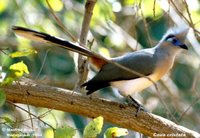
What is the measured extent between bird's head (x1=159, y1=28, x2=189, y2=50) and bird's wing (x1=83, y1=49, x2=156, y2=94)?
237 millimetres

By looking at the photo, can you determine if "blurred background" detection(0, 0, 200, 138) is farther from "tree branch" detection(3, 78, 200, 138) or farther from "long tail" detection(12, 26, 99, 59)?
"tree branch" detection(3, 78, 200, 138)

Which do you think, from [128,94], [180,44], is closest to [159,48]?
[180,44]

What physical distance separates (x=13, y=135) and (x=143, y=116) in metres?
0.91

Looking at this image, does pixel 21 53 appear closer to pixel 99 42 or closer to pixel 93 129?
pixel 93 129

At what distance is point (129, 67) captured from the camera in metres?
4.48

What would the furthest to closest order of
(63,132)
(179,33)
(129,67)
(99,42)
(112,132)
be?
(99,42), (179,33), (129,67), (112,132), (63,132)

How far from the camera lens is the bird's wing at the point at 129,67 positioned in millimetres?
4371

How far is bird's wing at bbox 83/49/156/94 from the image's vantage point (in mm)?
Result: 4371

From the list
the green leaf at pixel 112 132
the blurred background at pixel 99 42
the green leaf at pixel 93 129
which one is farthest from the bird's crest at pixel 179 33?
the green leaf at pixel 93 129

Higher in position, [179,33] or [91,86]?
[179,33]

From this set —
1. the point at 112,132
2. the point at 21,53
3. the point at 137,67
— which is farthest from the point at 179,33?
the point at 21,53

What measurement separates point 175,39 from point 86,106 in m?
1.49

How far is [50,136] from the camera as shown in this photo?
3.94 metres

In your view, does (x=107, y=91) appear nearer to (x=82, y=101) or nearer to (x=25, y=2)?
(x=25, y=2)
